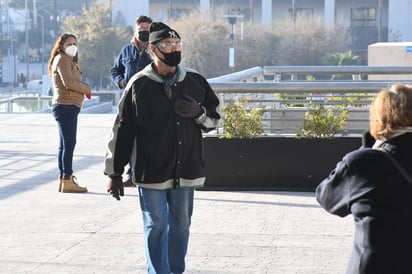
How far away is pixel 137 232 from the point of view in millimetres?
9055

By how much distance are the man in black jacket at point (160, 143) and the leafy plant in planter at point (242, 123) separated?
4684mm

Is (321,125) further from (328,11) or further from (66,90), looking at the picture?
(328,11)

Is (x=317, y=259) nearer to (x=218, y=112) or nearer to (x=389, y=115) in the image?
(x=218, y=112)

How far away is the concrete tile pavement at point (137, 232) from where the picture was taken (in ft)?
25.3

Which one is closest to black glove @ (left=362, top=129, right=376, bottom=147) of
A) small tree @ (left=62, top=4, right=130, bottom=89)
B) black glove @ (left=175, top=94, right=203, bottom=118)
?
black glove @ (left=175, top=94, right=203, bottom=118)

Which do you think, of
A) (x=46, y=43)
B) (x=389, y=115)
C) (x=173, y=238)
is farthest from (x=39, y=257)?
(x=46, y=43)

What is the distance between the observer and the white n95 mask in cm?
1121

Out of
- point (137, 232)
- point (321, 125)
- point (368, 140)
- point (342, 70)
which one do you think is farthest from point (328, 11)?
point (368, 140)

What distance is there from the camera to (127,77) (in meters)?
11.3

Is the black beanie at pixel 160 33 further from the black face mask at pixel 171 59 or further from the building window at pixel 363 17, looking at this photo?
the building window at pixel 363 17

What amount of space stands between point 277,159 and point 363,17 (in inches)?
3069

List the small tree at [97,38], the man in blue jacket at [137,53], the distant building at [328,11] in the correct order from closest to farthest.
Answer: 1. the man in blue jacket at [137,53]
2. the small tree at [97,38]
3. the distant building at [328,11]

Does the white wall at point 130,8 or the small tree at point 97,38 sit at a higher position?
the white wall at point 130,8

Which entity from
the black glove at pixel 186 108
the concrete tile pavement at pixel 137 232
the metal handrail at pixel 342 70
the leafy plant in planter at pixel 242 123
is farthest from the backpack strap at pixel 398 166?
the metal handrail at pixel 342 70
